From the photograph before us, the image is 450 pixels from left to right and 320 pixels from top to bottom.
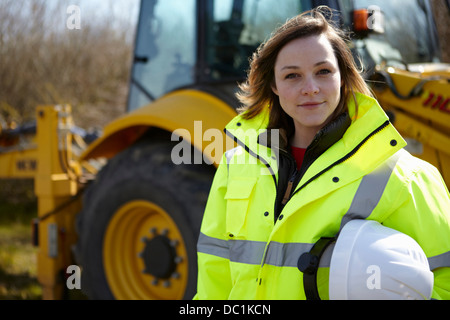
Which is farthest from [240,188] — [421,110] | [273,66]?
[421,110]

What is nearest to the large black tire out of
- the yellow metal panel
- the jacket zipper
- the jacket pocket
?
the yellow metal panel

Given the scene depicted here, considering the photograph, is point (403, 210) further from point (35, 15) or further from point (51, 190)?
point (35, 15)

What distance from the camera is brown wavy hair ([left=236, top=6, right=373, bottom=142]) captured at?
5.93 ft

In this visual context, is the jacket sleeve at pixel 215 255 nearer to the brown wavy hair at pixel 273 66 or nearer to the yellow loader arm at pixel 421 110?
the brown wavy hair at pixel 273 66

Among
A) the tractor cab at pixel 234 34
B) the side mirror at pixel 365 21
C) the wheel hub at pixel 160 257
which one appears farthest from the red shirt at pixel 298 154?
the wheel hub at pixel 160 257

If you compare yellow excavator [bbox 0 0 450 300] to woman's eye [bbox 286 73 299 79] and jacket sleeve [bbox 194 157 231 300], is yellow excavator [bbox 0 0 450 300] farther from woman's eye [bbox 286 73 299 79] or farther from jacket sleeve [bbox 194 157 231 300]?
woman's eye [bbox 286 73 299 79]

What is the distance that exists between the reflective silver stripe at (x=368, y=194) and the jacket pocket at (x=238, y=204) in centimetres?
37

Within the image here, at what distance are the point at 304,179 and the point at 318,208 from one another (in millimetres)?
109

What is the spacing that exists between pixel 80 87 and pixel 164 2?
7.43 meters

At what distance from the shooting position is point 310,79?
68.7 inches

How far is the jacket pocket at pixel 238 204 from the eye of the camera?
1.79 meters

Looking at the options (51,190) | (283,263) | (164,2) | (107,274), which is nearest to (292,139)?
(283,263)

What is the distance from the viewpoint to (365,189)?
1583 mm

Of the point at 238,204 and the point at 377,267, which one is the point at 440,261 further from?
the point at 238,204
